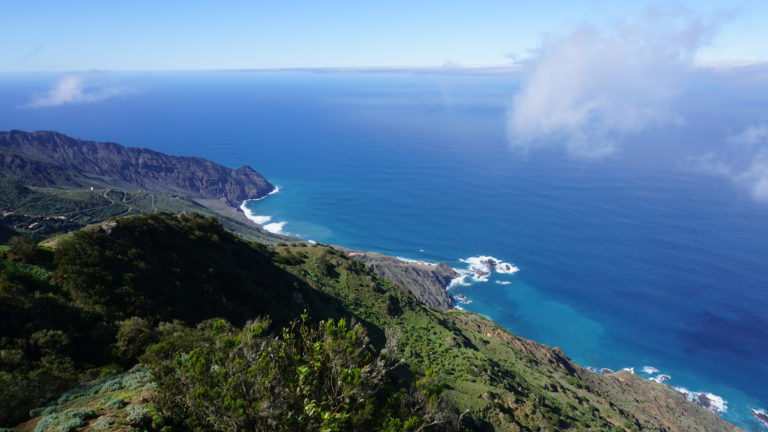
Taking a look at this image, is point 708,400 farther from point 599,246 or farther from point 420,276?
point 599,246

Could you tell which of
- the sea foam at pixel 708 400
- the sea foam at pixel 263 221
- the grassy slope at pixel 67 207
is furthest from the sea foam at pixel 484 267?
the sea foam at pixel 263 221

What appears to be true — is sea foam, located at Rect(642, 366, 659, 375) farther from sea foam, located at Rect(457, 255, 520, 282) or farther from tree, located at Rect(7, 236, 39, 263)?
tree, located at Rect(7, 236, 39, 263)

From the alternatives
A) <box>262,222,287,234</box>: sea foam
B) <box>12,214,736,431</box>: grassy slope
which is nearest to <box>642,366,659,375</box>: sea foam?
<box>12,214,736,431</box>: grassy slope

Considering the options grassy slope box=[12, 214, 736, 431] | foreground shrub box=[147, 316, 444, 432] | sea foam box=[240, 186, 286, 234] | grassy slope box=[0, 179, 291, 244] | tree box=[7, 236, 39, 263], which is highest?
foreground shrub box=[147, 316, 444, 432]

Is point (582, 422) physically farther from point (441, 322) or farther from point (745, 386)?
point (745, 386)

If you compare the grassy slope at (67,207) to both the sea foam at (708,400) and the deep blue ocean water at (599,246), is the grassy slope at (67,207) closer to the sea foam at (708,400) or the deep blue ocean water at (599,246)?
the deep blue ocean water at (599,246)

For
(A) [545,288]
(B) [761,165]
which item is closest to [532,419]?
(A) [545,288]
